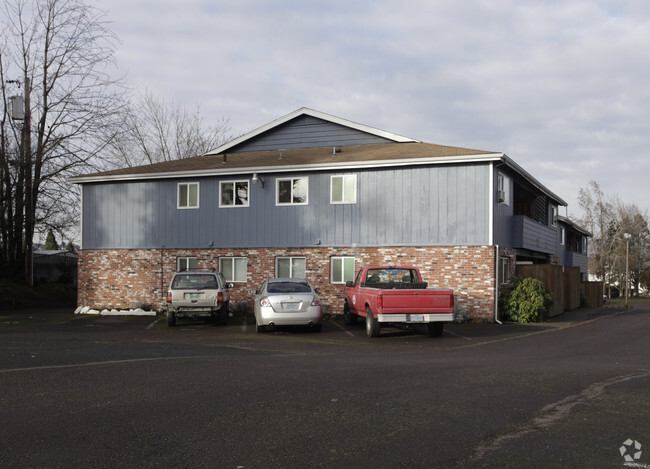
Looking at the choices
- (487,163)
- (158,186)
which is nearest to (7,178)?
(158,186)

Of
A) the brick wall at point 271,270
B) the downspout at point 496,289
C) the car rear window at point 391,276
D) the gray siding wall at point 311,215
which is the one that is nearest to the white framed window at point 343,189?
the gray siding wall at point 311,215

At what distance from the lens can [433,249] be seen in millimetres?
21391

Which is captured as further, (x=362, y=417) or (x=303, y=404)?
(x=303, y=404)

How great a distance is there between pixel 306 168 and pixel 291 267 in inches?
146

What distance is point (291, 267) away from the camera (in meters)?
23.4

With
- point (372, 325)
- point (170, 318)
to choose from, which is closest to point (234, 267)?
point (170, 318)

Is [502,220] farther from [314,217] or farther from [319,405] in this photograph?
[319,405]

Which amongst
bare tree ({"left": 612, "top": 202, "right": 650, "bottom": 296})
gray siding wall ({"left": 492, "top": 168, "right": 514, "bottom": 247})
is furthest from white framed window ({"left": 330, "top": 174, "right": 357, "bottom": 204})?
bare tree ({"left": 612, "top": 202, "right": 650, "bottom": 296})

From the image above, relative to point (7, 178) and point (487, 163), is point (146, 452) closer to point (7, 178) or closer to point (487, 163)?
point (487, 163)

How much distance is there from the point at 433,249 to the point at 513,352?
337 inches

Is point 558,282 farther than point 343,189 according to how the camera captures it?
Yes

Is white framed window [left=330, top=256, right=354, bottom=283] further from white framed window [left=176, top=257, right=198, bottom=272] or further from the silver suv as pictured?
white framed window [left=176, top=257, right=198, bottom=272]

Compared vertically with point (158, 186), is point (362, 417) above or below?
below

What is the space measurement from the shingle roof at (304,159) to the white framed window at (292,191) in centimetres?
60
